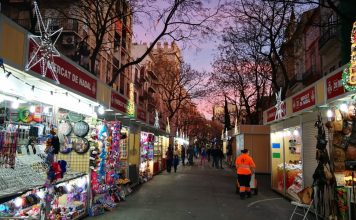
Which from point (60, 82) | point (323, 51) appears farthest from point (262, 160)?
point (60, 82)

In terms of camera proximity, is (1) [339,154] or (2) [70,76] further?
(1) [339,154]

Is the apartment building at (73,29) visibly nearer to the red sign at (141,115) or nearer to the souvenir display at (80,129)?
the red sign at (141,115)

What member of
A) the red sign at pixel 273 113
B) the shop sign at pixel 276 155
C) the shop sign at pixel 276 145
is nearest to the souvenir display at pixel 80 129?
the red sign at pixel 273 113

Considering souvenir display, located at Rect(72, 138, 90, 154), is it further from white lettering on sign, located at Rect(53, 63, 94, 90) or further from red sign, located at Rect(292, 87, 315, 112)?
red sign, located at Rect(292, 87, 315, 112)

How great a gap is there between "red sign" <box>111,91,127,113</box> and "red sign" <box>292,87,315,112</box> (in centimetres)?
573

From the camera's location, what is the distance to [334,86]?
7.75 meters

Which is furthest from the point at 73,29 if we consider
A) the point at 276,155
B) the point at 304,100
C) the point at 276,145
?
the point at 304,100

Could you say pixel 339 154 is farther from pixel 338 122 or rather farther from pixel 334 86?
pixel 334 86

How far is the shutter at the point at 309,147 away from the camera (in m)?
9.74

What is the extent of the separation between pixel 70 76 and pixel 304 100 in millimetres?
6509

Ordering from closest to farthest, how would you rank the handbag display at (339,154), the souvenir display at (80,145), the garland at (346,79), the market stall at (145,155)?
the garland at (346,79) → the handbag display at (339,154) → the souvenir display at (80,145) → the market stall at (145,155)

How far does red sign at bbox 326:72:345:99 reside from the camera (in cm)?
740

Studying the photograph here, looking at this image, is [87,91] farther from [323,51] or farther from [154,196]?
[323,51]

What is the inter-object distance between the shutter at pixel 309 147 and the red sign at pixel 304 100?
1.03ft
